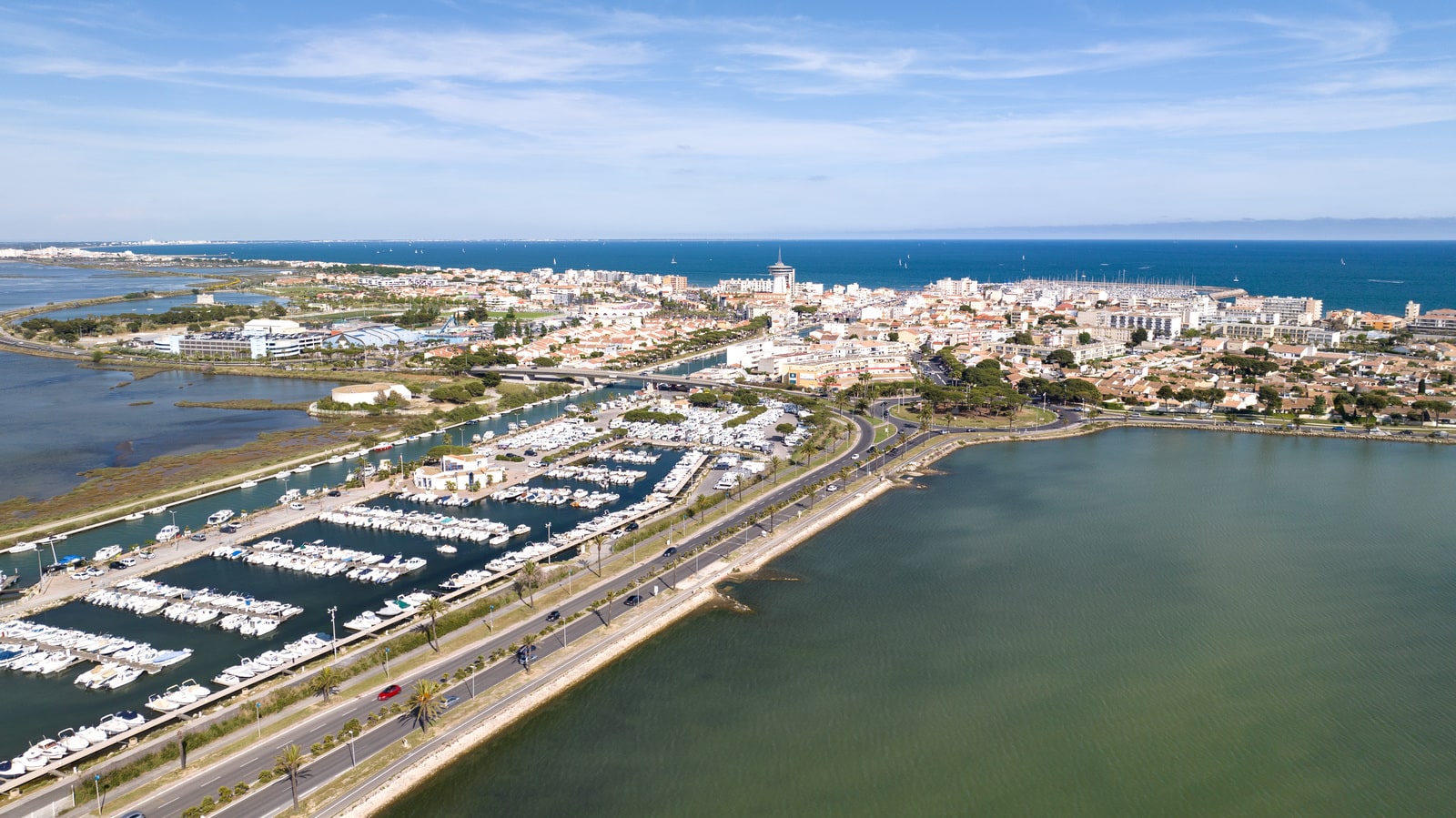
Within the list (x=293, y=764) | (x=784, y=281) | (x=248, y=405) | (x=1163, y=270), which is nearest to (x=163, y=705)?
(x=293, y=764)

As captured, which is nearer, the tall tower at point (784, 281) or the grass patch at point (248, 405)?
the grass patch at point (248, 405)

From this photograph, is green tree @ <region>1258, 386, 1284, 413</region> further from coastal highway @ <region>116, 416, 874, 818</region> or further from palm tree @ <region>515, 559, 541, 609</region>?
palm tree @ <region>515, 559, 541, 609</region>

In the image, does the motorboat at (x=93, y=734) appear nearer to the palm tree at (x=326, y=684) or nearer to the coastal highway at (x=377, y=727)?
the coastal highway at (x=377, y=727)

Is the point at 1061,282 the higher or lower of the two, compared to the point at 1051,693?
higher

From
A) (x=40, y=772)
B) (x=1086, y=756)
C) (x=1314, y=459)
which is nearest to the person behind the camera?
(x=40, y=772)

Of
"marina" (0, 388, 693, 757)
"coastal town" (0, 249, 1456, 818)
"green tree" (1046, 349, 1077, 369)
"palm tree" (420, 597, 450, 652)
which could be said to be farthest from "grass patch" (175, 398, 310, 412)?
"green tree" (1046, 349, 1077, 369)

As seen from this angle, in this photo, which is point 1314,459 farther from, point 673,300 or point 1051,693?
point 673,300

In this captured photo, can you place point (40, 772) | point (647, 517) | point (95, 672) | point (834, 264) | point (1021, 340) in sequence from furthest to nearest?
point (834, 264) → point (1021, 340) → point (647, 517) → point (95, 672) → point (40, 772)

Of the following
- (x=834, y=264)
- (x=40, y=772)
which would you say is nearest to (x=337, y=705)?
(x=40, y=772)

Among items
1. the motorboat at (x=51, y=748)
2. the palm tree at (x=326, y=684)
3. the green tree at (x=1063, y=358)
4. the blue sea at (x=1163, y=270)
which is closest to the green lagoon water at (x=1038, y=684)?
the palm tree at (x=326, y=684)
